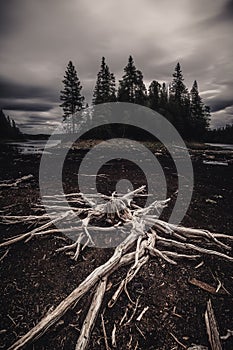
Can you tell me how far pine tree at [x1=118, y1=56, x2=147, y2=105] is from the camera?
45.3 m

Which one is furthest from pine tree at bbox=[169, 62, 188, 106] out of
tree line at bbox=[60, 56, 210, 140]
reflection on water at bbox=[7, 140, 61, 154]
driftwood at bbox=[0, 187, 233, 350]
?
driftwood at bbox=[0, 187, 233, 350]

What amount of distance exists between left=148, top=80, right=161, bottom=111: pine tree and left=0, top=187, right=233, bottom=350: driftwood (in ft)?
148

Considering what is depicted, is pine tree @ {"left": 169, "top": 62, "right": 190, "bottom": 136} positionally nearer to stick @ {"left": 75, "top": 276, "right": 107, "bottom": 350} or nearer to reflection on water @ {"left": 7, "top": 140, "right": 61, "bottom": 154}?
reflection on water @ {"left": 7, "top": 140, "right": 61, "bottom": 154}

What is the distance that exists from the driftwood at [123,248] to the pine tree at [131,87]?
1743 inches

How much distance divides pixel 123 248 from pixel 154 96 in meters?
50.9

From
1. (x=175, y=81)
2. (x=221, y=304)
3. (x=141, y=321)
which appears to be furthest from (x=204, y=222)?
(x=175, y=81)

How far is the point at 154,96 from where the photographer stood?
49.6m

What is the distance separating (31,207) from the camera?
6.58m

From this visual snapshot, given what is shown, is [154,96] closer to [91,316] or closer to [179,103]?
[179,103]

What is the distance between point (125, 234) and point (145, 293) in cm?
166

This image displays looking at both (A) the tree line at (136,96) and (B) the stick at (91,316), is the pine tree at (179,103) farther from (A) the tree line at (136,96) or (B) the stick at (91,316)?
(B) the stick at (91,316)

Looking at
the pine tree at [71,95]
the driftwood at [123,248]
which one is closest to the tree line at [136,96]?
the pine tree at [71,95]

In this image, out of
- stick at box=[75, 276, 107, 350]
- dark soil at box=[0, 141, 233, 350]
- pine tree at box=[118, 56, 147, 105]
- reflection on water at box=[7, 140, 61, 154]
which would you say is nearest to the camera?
stick at box=[75, 276, 107, 350]

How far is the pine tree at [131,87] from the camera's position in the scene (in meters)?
45.3
